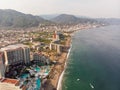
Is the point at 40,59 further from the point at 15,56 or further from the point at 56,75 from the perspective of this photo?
the point at 56,75

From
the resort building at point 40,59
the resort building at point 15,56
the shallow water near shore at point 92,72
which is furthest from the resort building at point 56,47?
the resort building at point 15,56

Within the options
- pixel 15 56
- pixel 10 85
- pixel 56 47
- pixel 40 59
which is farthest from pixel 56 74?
pixel 56 47

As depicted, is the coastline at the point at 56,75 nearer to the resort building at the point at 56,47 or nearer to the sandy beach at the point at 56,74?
the sandy beach at the point at 56,74

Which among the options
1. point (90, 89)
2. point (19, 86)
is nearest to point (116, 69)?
point (90, 89)

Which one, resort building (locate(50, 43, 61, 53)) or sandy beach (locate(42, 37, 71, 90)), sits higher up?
resort building (locate(50, 43, 61, 53))

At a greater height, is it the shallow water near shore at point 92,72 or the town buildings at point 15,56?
the town buildings at point 15,56

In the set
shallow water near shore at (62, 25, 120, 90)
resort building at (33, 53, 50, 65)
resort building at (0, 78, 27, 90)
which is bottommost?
shallow water near shore at (62, 25, 120, 90)

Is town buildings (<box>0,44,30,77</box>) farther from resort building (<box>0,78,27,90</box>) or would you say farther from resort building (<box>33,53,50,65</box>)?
resort building (<box>0,78,27,90</box>)

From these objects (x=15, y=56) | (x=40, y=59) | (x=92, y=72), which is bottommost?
(x=92, y=72)

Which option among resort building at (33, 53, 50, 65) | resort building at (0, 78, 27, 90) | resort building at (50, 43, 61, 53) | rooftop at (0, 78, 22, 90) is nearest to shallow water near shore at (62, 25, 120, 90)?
resort building at (50, 43, 61, 53)

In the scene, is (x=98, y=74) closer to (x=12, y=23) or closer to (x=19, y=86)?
(x=19, y=86)

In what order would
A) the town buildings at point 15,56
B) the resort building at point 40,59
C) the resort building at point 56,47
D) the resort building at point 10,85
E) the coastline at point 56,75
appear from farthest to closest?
the resort building at point 56,47
the resort building at point 40,59
the town buildings at point 15,56
the coastline at point 56,75
the resort building at point 10,85
